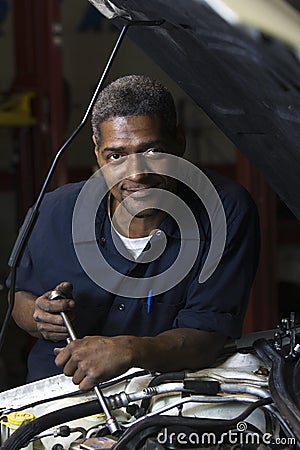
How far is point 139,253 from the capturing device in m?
1.78

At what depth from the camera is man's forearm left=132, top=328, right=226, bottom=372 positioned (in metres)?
1.42

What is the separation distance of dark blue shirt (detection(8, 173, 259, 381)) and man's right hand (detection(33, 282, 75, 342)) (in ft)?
0.81

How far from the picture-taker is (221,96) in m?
1.22

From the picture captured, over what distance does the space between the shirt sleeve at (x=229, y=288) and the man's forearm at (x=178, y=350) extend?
0.03m

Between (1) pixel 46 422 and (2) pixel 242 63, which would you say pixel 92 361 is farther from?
(2) pixel 242 63

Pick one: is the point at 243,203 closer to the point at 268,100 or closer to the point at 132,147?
the point at 132,147

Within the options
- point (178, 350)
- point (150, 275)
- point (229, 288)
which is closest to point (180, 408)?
point (178, 350)

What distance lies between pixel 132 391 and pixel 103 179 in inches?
22.1

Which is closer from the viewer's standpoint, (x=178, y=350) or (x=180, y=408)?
(x=180, y=408)

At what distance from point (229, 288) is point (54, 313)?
0.37 m

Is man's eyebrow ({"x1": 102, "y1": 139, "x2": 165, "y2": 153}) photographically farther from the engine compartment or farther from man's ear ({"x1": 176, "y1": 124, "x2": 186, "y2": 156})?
the engine compartment

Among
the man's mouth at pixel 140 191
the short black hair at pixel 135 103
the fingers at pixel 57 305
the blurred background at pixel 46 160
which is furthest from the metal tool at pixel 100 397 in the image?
the blurred background at pixel 46 160

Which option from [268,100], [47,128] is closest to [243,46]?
[268,100]

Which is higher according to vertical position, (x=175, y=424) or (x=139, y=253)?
(x=175, y=424)
